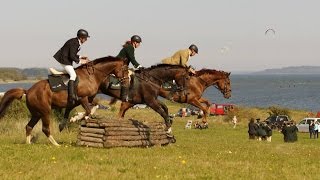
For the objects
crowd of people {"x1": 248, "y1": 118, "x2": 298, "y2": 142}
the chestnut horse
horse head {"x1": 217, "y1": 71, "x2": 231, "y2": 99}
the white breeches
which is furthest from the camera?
crowd of people {"x1": 248, "y1": 118, "x2": 298, "y2": 142}

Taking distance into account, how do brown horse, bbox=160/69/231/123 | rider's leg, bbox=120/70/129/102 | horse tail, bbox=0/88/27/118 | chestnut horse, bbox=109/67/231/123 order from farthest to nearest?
brown horse, bbox=160/69/231/123 → chestnut horse, bbox=109/67/231/123 → rider's leg, bbox=120/70/129/102 → horse tail, bbox=0/88/27/118

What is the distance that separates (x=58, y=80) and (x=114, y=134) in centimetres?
231

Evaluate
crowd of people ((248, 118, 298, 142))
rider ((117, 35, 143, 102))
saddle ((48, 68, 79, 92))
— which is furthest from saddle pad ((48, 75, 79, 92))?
crowd of people ((248, 118, 298, 142))

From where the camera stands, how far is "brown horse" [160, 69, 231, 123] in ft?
69.9

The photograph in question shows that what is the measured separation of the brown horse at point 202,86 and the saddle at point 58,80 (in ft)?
18.8

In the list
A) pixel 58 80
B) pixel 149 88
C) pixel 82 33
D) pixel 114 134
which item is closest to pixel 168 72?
pixel 149 88

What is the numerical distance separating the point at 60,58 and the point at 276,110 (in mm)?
60730

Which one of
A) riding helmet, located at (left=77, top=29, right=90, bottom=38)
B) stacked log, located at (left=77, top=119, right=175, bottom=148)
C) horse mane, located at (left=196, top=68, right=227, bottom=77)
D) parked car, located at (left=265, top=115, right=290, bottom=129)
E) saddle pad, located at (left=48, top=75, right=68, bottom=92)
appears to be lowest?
parked car, located at (left=265, top=115, right=290, bottom=129)

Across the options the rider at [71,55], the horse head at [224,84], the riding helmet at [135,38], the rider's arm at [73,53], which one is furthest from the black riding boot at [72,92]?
the horse head at [224,84]

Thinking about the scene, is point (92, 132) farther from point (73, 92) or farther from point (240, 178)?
point (240, 178)

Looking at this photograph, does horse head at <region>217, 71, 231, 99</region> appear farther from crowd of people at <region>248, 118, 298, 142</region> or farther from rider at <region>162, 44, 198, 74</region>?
crowd of people at <region>248, 118, 298, 142</region>

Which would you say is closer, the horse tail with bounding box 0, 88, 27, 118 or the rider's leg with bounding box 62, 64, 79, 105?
the rider's leg with bounding box 62, 64, 79, 105

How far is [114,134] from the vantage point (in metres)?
15.3

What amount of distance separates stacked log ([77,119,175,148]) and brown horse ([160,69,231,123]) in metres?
4.15
